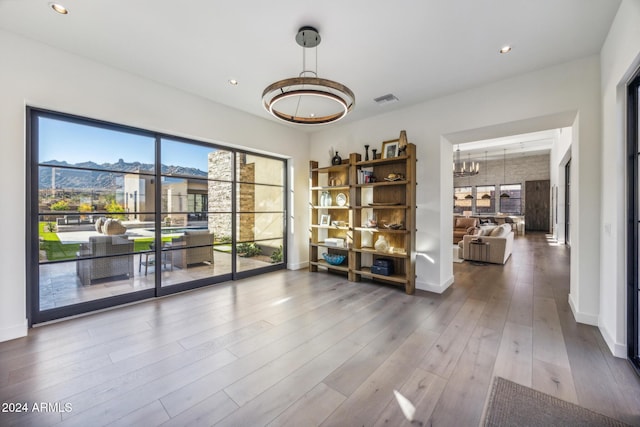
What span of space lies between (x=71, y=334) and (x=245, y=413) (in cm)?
237

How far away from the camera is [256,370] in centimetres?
221

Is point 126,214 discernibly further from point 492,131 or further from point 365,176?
point 492,131

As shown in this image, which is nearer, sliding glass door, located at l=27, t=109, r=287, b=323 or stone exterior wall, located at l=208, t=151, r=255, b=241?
sliding glass door, located at l=27, t=109, r=287, b=323

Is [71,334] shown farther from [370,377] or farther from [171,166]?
[370,377]

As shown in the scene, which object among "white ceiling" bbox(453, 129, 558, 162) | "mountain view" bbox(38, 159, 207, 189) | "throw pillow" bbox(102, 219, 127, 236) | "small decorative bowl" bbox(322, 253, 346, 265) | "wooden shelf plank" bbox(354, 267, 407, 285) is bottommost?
"wooden shelf plank" bbox(354, 267, 407, 285)

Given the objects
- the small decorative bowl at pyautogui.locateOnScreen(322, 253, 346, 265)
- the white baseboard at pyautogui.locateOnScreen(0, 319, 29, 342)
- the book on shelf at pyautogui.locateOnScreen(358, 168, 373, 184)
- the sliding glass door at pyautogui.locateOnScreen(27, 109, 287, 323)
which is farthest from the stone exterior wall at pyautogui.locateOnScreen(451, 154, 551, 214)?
the white baseboard at pyautogui.locateOnScreen(0, 319, 29, 342)

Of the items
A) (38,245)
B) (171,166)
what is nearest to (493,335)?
(171,166)

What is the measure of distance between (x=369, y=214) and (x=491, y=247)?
3.48m

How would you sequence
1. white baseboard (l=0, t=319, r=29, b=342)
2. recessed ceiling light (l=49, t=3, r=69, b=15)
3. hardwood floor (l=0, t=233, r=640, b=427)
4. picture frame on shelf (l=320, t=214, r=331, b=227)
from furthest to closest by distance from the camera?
picture frame on shelf (l=320, t=214, r=331, b=227) < white baseboard (l=0, t=319, r=29, b=342) < recessed ceiling light (l=49, t=3, r=69, b=15) < hardwood floor (l=0, t=233, r=640, b=427)

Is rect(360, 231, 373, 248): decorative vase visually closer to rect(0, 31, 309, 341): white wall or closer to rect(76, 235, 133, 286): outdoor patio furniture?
rect(0, 31, 309, 341): white wall

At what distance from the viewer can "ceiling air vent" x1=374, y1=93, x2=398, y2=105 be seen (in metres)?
4.14

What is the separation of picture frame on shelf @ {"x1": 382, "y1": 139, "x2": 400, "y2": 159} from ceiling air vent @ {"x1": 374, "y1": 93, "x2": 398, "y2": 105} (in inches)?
26.0

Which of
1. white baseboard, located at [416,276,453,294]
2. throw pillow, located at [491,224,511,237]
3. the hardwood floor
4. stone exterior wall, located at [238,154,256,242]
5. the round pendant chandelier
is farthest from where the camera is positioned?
throw pillow, located at [491,224,511,237]

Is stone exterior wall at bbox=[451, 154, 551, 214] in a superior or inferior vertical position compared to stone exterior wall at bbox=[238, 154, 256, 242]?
superior
